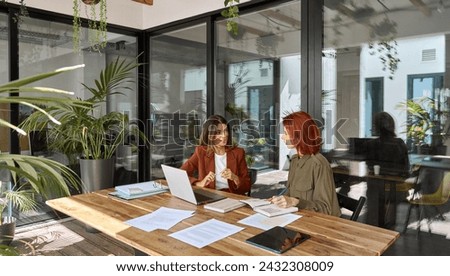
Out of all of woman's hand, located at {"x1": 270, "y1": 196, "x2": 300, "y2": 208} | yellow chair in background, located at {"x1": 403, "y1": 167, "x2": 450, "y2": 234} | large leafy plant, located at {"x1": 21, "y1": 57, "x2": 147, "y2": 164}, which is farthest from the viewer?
large leafy plant, located at {"x1": 21, "y1": 57, "x2": 147, "y2": 164}

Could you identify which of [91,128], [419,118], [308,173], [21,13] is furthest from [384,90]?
[21,13]

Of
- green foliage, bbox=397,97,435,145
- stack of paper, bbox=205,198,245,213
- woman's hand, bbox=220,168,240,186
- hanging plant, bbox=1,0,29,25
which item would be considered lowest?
stack of paper, bbox=205,198,245,213

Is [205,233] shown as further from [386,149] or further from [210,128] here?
[386,149]

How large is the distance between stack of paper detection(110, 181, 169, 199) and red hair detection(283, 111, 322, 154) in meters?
0.96

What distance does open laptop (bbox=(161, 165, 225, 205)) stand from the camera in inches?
82.0

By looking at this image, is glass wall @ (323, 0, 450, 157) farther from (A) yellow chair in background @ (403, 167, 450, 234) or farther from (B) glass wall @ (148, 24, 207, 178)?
(B) glass wall @ (148, 24, 207, 178)

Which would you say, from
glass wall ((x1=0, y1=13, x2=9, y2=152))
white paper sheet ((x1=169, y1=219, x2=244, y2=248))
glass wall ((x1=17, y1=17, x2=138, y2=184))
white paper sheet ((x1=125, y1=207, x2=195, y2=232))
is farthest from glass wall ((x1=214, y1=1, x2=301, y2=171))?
glass wall ((x1=0, y1=13, x2=9, y2=152))

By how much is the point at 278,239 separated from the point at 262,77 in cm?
220

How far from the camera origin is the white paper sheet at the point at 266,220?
5.48ft

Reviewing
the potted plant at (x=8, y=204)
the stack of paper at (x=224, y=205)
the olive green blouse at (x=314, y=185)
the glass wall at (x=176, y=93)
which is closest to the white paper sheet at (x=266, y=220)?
the stack of paper at (x=224, y=205)

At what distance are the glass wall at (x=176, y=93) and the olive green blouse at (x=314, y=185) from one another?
195 cm

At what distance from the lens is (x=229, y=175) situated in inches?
101
